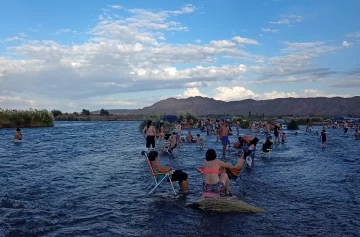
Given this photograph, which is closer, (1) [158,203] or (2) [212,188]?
(2) [212,188]

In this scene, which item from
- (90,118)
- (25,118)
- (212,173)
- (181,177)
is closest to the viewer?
(212,173)

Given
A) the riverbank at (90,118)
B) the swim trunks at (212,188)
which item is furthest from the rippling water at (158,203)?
the riverbank at (90,118)

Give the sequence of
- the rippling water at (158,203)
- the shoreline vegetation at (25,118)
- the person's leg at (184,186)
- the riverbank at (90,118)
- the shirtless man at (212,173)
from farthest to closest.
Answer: the riverbank at (90,118) < the shoreline vegetation at (25,118) < the person's leg at (184,186) < the shirtless man at (212,173) < the rippling water at (158,203)

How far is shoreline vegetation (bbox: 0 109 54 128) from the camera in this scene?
48.8m

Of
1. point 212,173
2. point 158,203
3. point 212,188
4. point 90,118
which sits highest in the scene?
point 90,118

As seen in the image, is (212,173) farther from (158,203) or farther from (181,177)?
(158,203)

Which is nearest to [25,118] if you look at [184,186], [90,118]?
[184,186]

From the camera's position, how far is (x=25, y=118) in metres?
51.1

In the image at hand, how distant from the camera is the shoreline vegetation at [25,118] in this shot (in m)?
48.8

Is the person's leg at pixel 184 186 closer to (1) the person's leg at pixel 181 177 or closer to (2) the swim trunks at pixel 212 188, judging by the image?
(1) the person's leg at pixel 181 177

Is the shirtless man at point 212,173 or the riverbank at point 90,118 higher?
the riverbank at point 90,118

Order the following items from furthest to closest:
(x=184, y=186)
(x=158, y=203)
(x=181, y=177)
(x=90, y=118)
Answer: (x=90, y=118) → (x=184, y=186) → (x=181, y=177) → (x=158, y=203)

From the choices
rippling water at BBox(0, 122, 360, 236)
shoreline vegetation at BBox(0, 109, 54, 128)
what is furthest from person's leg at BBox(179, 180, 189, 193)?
shoreline vegetation at BBox(0, 109, 54, 128)

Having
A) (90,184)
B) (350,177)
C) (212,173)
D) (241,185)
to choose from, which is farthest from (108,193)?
(350,177)
